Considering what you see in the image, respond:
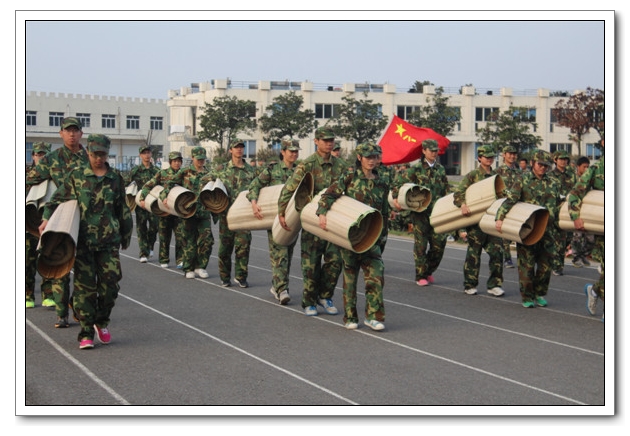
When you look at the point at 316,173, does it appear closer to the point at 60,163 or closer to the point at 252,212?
the point at 252,212

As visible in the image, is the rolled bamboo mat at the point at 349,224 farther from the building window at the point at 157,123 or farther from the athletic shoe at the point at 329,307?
the building window at the point at 157,123

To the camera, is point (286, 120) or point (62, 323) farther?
point (286, 120)

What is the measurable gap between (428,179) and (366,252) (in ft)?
15.1

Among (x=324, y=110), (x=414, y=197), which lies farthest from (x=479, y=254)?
(x=324, y=110)

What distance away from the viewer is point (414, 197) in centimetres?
1622

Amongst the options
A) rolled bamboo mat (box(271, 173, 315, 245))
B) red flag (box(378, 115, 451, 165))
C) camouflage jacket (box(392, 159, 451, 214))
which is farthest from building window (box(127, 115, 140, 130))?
rolled bamboo mat (box(271, 173, 315, 245))

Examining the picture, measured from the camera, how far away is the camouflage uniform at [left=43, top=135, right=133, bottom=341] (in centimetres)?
1077

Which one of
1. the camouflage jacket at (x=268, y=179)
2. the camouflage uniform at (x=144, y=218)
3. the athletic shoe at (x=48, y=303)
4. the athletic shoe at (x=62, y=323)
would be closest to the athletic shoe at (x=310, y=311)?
the camouflage jacket at (x=268, y=179)

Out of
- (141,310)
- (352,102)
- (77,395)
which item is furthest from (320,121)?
(77,395)

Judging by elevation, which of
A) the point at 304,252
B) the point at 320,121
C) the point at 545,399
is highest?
the point at 320,121

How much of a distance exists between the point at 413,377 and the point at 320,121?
6585cm

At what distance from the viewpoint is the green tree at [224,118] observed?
58.9 m
